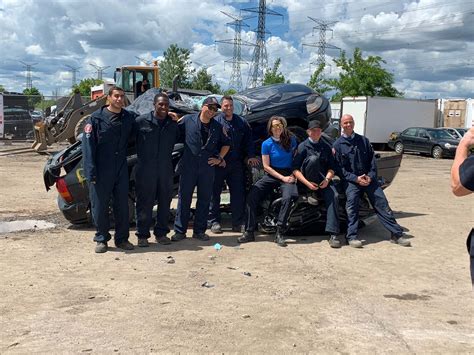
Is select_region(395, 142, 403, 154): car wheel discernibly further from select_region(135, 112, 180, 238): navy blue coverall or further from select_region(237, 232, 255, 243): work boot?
select_region(135, 112, 180, 238): navy blue coverall

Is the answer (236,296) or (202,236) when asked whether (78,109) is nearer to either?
(202,236)

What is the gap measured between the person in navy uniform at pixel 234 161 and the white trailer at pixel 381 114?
23.0m

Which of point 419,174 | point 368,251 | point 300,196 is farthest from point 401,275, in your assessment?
point 419,174

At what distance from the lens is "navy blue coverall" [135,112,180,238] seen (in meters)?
6.70

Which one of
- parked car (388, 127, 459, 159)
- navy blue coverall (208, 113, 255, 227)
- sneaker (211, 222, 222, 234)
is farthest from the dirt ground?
parked car (388, 127, 459, 159)

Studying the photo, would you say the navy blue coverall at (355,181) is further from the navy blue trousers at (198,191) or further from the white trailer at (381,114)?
the white trailer at (381,114)

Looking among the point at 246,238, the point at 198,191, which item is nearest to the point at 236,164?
the point at 198,191

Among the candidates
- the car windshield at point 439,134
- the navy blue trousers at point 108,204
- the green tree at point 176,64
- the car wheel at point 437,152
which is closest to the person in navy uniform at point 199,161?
the navy blue trousers at point 108,204

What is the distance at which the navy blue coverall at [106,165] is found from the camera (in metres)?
6.29

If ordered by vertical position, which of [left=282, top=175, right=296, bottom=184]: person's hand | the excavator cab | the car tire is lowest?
the car tire

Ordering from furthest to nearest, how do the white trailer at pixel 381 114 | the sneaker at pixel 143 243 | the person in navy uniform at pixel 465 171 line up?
the white trailer at pixel 381 114 < the sneaker at pixel 143 243 < the person in navy uniform at pixel 465 171

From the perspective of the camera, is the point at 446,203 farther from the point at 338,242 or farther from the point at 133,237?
the point at 133,237

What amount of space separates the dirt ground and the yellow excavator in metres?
9.51

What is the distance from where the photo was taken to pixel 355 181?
7.26 meters
